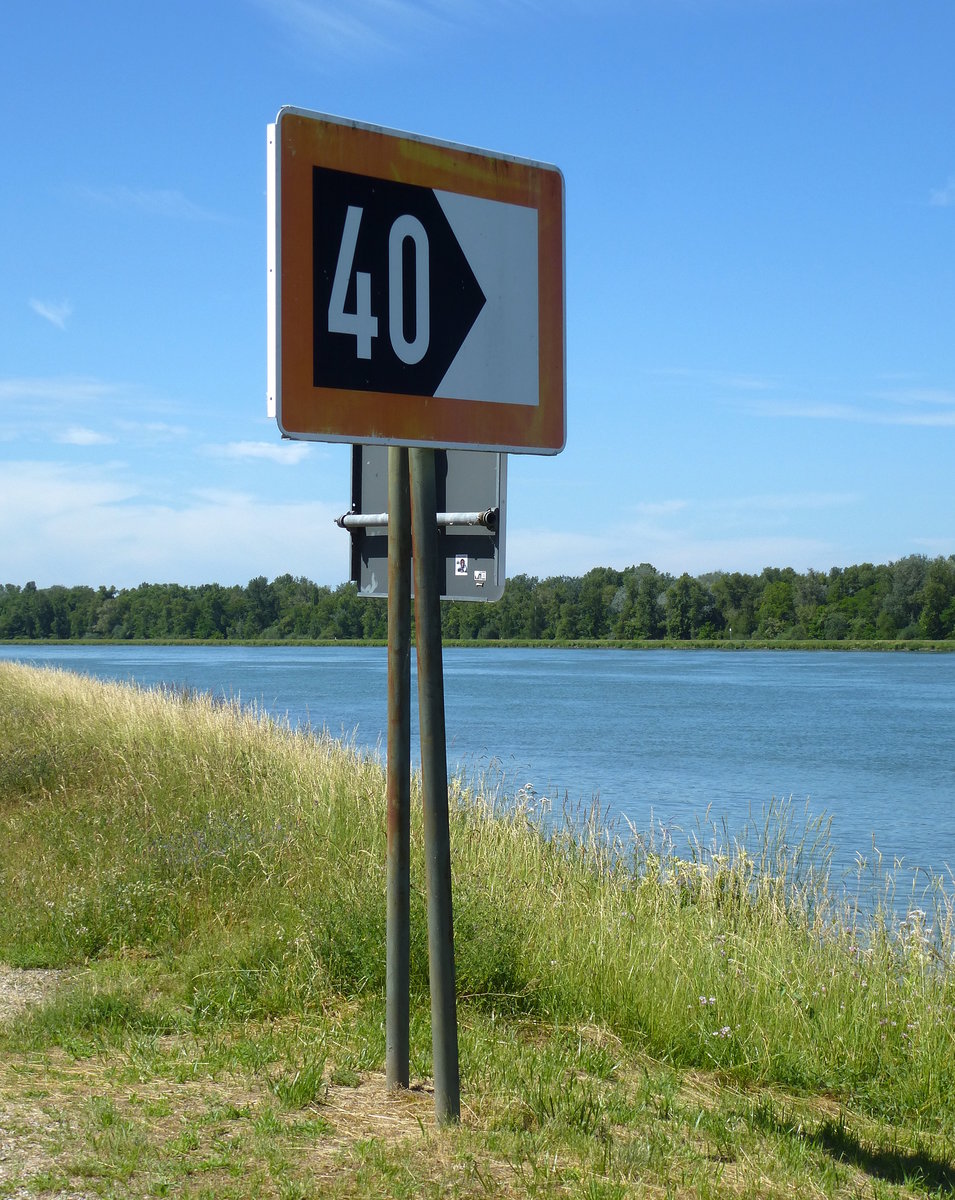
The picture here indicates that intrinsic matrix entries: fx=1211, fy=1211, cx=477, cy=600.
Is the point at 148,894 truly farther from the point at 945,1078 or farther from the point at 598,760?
the point at 598,760

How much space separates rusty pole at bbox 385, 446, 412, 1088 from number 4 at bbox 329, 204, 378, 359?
23.4 inches

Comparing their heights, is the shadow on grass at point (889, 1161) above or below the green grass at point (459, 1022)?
below

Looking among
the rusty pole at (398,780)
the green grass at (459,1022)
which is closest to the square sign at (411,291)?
the rusty pole at (398,780)

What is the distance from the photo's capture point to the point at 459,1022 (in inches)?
188

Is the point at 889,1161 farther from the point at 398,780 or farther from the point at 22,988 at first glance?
the point at 22,988

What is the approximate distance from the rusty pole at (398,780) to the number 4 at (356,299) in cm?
59

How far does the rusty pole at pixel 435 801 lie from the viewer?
352cm

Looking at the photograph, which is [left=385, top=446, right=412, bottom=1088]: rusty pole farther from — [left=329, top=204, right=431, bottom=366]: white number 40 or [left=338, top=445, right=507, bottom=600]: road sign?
[left=329, top=204, right=431, bottom=366]: white number 40

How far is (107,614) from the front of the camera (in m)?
142

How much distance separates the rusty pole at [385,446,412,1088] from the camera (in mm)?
3951

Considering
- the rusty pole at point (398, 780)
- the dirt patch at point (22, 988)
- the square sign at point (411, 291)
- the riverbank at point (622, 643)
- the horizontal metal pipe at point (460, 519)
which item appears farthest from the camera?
the riverbank at point (622, 643)

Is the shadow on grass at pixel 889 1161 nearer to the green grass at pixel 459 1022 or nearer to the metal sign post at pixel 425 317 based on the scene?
the green grass at pixel 459 1022

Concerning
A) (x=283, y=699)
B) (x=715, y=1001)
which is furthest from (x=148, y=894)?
(x=283, y=699)

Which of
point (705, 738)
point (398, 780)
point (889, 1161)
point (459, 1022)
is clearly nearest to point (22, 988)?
point (459, 1022)
